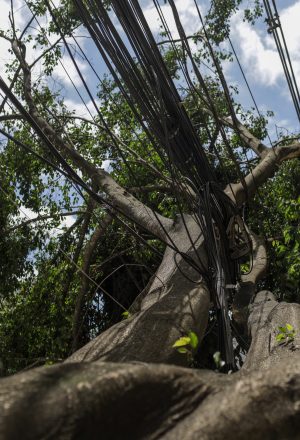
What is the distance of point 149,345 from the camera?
3.32 metres

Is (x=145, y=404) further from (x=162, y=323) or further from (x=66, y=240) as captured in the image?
(x=66, y=240)

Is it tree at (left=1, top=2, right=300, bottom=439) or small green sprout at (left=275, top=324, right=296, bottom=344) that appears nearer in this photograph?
tree at (left=1, top=2, right=300, bottom=439)

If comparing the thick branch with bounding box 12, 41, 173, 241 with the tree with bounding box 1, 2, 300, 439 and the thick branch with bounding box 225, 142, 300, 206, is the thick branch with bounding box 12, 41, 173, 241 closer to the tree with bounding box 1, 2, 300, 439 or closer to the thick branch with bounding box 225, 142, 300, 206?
the tree with bounding box 1, 2, 300, 439

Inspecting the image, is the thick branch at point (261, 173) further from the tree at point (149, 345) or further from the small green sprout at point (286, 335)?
the small green sprout at point (286, 335)

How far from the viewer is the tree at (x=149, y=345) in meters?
1.36

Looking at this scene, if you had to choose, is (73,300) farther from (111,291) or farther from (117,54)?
(117,54)

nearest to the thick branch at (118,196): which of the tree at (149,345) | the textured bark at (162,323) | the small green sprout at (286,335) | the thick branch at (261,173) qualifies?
the tree at (149,345)

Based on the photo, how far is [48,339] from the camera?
8.32 metres

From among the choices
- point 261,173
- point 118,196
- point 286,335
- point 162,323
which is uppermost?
point 261,173

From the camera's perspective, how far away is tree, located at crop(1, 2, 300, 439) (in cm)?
136

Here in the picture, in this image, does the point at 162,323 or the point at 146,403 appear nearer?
the point at 146,403

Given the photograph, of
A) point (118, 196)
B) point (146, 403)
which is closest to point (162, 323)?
point (146, 403)

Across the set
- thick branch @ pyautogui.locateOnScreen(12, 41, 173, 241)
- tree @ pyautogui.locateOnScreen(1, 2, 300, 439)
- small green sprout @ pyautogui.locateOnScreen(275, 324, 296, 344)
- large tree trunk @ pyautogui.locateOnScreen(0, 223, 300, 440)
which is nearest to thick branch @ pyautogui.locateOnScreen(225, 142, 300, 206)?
tree @ pyautogui.locateOnScreen(1, 2, 300, 439)

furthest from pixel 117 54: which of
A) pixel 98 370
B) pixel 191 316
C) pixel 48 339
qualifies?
pixel 48 339
